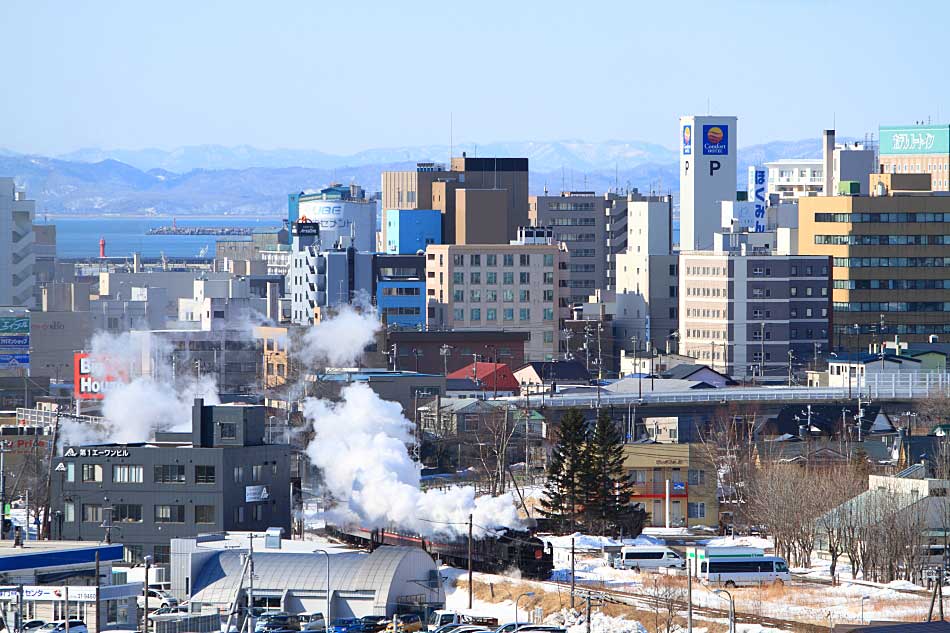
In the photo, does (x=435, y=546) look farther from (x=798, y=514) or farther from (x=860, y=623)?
(x=860, y=623)

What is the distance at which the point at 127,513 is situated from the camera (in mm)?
63438

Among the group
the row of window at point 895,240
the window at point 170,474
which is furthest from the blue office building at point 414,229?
the window at point 170,474

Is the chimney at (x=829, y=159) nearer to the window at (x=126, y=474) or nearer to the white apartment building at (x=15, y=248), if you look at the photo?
the white apartment building at (x=15, y=248)

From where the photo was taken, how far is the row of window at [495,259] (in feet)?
460

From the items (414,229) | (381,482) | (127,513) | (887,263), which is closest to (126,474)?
(127,513)

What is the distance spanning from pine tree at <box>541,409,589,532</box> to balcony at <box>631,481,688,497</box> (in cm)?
415

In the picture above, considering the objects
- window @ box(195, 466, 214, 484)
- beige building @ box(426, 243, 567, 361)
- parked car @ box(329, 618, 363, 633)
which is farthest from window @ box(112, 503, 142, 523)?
beige building @ box(426, 243, 567, 361)

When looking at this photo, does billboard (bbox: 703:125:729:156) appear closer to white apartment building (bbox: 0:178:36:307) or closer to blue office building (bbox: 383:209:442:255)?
blue office building (bbox: 383:209:442:255)

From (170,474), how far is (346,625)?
1239 cm

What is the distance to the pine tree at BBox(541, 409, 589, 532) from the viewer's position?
69.4 metres

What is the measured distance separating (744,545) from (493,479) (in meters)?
14.0

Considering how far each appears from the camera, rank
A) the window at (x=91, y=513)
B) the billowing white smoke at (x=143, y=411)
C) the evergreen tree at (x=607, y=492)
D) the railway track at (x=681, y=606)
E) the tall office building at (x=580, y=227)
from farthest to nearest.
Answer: the tall office building at (x=580, y=227) → the billowing white smoke at (x=143, y=411) → the evergreen tree at (x=607, y=492) → the window at (x=91, y=513) → the railway track at (x=681, y=606)

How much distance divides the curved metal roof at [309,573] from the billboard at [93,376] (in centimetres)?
4825

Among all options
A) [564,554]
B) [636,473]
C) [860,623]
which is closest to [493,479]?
[636,473]
